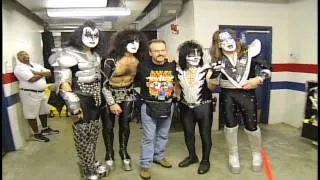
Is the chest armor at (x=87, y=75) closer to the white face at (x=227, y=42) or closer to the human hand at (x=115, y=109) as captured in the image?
the human hand at (x=115, y=109)

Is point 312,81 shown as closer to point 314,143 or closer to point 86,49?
point 314,143

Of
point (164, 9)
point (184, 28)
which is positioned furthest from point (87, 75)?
point (184, 28)

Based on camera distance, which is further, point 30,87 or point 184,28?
point 184,28

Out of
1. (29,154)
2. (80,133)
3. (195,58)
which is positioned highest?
(195,58)

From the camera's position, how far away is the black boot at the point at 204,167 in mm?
3068

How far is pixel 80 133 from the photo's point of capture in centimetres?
274

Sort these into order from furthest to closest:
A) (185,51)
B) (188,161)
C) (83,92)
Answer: (188,161) → (185,51) → (83,92)

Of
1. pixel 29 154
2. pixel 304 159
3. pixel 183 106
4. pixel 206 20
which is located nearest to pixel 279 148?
pixel 304 159

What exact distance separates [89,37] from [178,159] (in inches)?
67.6

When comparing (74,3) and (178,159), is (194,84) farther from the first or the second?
(74,3)

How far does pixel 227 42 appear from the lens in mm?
2902

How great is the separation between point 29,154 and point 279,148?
10.5 ft

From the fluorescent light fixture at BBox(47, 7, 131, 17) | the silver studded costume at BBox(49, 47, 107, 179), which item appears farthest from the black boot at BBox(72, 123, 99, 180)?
the fluorescent light fixture at BBox(47, 7, 131, 17)

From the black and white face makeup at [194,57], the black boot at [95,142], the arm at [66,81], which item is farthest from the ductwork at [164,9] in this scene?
the black boot at [95,142]
